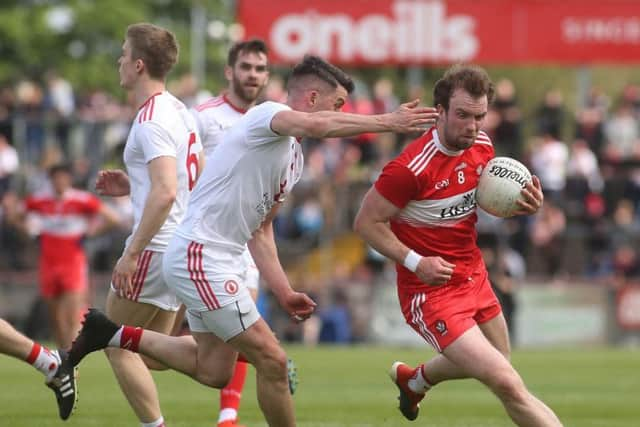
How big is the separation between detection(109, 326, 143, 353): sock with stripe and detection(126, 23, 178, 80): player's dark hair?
159 centimetres

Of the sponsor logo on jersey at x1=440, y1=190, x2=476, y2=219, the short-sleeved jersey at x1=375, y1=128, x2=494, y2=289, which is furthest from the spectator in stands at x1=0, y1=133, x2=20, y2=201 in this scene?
the sponsor logo on jersey at x1=440, y1=190, x2=476, y2=219

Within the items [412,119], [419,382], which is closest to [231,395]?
[419,382]

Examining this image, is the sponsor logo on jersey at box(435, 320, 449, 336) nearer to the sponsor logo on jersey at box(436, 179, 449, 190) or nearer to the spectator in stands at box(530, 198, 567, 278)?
the sponsor logo on jersey at box(436, 179, 449, 190)

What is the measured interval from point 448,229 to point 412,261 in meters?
0.43

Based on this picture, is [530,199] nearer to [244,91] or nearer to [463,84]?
[463,84]

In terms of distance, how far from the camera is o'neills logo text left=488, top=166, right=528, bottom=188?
851 cm

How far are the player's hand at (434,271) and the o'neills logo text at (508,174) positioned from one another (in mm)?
647

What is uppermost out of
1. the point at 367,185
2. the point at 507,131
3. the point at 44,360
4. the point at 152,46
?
the point at 152,46

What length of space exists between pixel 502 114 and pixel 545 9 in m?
3.51

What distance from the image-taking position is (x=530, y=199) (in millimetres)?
8562

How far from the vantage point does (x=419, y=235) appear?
8719mm

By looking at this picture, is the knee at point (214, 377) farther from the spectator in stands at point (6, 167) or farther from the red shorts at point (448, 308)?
the spectator in stands at point (6, 167)

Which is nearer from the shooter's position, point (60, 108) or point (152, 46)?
point (152, 46)

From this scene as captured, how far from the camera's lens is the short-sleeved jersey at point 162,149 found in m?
8.52
